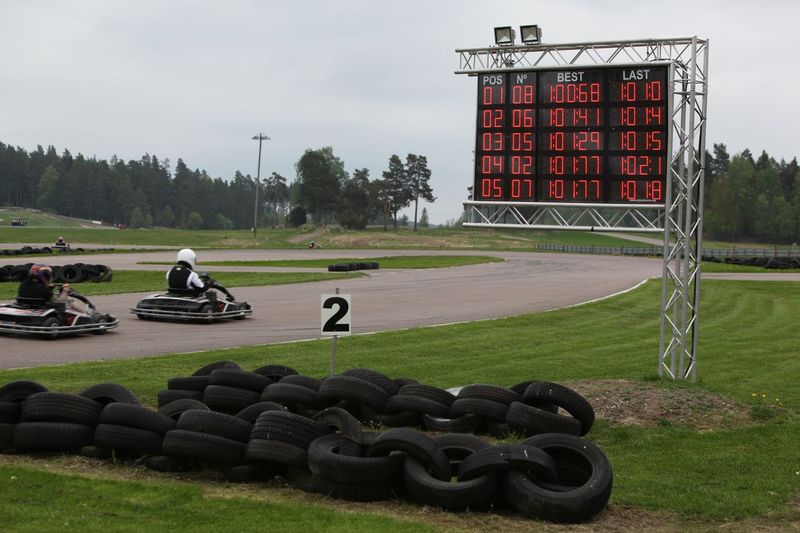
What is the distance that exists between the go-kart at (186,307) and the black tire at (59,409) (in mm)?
11686

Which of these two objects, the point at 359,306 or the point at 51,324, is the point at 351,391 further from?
the point at 359,306

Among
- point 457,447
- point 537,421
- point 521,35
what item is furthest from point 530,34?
point 457,447

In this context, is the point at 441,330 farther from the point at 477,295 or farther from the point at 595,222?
the point at 477,295

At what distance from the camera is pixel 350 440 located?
23.4 ft

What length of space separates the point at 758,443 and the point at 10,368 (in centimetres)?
1008

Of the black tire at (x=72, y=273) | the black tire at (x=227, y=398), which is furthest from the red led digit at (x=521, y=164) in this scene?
the black tire at (x=72, y=273)

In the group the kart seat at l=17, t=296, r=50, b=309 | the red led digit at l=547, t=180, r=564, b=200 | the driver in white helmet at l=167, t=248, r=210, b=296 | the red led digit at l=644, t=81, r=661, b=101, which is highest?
the red led digit at l=644, t=81, r=661, b=101

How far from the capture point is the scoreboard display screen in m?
14.3

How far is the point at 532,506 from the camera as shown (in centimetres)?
637

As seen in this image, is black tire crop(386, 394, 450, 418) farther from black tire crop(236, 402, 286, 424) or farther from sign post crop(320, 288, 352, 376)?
sign post crop(320, 288, 352, 376)

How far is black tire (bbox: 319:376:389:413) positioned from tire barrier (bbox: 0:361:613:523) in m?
0.01

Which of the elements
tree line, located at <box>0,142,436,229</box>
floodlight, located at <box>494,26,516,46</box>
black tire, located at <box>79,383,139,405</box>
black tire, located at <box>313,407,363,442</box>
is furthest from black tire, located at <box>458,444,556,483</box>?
tree line, located at <box>0,142,436,229</box>

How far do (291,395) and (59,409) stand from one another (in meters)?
2.16

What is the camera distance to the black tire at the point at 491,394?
901 centimetres
